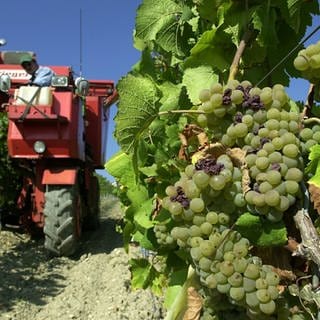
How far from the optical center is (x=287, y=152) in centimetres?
131

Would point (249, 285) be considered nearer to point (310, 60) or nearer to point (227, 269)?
point (227, 269)

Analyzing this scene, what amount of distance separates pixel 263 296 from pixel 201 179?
29 centimetres

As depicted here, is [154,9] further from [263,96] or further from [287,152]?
[287,152]

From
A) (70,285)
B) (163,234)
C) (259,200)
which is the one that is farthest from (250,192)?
(70,285)

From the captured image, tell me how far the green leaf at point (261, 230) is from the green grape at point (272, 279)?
8 cm

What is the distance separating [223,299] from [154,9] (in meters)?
1.13

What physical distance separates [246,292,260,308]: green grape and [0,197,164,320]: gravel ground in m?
3.51

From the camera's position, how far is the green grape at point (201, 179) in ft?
4.38

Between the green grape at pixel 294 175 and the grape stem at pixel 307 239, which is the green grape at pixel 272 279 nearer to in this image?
the grape stem at pixel 307 239

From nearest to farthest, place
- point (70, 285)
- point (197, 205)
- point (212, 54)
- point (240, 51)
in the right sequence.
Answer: point (197, 205), point (240, 51), point (212, 54), point (70, 285)

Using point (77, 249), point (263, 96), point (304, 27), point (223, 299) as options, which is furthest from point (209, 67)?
point (77, 249)

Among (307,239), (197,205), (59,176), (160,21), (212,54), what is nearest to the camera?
(307,239)

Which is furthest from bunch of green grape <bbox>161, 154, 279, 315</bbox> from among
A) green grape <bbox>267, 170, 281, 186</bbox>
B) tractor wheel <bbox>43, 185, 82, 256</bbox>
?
tractor wheel <bbox>43, 185, 82, 256</bbox>

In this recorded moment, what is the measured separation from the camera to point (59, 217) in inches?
254
